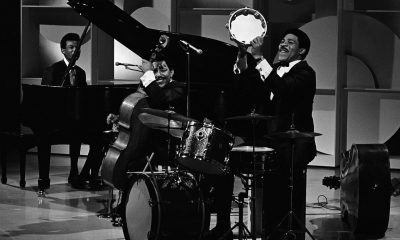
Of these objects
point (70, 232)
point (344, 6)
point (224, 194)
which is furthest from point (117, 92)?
point (344, 6)

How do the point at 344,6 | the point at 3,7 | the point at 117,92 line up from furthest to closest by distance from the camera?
the point at 3,7, the point at 344,6, the point at 117,92

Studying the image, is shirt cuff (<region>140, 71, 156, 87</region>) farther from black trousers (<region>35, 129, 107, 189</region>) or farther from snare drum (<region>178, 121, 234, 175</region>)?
black trousers (<region>35, 129, 107, 189</region>)

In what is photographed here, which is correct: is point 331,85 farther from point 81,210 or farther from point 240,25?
point 240,25

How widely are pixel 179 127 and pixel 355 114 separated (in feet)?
14.9

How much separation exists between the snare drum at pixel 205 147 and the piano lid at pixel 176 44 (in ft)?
3.88

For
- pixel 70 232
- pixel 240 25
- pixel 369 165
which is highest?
pixel 240 25

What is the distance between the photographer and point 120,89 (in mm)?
7891

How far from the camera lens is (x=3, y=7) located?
35.8 feet

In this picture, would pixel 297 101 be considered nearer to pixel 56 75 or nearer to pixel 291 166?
pixel 291 166

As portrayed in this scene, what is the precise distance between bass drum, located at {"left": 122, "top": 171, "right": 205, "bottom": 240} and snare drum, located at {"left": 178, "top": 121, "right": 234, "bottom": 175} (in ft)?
0.50

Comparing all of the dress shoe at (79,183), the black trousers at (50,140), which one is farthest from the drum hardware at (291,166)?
the dress shoe at (79,183)

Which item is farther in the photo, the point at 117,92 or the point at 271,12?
the point at 271,12

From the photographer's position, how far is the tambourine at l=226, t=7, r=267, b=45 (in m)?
5.59

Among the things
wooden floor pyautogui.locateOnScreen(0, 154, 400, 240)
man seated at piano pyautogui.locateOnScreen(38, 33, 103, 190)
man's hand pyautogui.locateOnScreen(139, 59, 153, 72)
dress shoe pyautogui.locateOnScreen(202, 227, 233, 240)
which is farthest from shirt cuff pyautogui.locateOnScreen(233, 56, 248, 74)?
man seated at piano pyautogui.locateOnScreen(38, 33, 103, 190)
